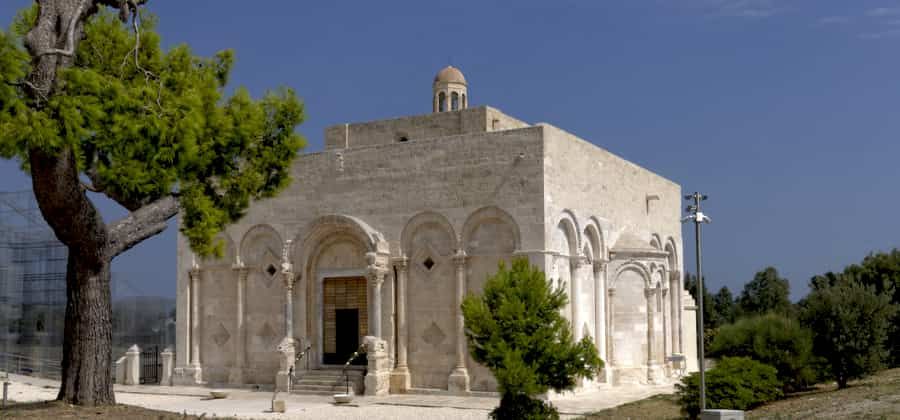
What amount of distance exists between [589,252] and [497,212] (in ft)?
11.6

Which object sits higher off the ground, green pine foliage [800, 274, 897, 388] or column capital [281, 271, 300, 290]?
column capital [281, 271, 300, 290]

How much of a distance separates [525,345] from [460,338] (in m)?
6.83

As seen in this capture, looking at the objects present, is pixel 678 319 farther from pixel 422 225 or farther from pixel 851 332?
pixel 422 225

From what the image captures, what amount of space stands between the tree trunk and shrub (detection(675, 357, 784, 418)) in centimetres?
1102

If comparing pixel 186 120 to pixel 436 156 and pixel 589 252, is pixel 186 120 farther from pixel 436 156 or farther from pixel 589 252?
pixel 589 252

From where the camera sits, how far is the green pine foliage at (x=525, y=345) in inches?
616

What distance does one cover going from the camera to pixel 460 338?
22.4 m

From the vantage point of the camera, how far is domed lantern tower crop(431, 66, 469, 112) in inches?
1107

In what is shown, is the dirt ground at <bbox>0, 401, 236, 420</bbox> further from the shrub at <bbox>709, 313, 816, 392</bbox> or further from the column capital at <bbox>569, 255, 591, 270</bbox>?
the shrub at <bbox>709, 313, 816, 392</bbox>

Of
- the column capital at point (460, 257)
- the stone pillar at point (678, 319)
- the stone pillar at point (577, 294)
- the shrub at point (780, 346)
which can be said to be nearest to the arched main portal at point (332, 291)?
the column capital at point (460, 257)

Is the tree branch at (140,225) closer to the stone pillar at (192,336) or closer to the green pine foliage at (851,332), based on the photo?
the stone pillar at (192,336)

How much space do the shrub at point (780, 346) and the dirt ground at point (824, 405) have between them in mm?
501

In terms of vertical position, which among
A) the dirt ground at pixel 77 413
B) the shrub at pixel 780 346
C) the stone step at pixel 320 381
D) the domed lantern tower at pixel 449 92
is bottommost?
the stone step at pixel 320 381

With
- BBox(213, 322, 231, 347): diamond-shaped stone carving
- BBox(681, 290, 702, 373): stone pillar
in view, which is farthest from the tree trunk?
BBox(681, 290, 702, 373): stone pillar
